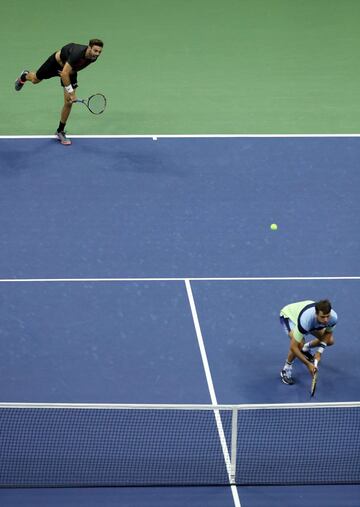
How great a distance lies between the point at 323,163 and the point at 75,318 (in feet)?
19.4

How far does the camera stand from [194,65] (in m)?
20.8

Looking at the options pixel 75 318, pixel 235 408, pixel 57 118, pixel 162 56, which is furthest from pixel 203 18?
pixel 235 408

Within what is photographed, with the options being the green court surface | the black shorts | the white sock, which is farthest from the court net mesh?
the green court surface

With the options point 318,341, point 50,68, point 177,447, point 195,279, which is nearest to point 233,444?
point 177,447

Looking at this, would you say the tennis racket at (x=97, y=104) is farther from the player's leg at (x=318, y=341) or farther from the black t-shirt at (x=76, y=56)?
the player's leg at (x=318, y=341)

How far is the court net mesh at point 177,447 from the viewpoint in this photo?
10711 mm

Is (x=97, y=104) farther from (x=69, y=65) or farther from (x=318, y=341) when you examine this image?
(x=318, y=341)

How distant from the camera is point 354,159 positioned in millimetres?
17531

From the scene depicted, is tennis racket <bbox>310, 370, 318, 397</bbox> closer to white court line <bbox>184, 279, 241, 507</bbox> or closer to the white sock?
the white sock

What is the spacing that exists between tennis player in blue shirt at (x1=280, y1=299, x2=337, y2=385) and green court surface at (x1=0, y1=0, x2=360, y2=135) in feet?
21.8

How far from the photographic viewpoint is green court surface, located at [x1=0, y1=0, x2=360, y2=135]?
61.5 ft

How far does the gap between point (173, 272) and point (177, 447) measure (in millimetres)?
3779

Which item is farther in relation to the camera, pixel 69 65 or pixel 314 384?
pixel 69 65

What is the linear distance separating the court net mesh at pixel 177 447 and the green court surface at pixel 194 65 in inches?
305
